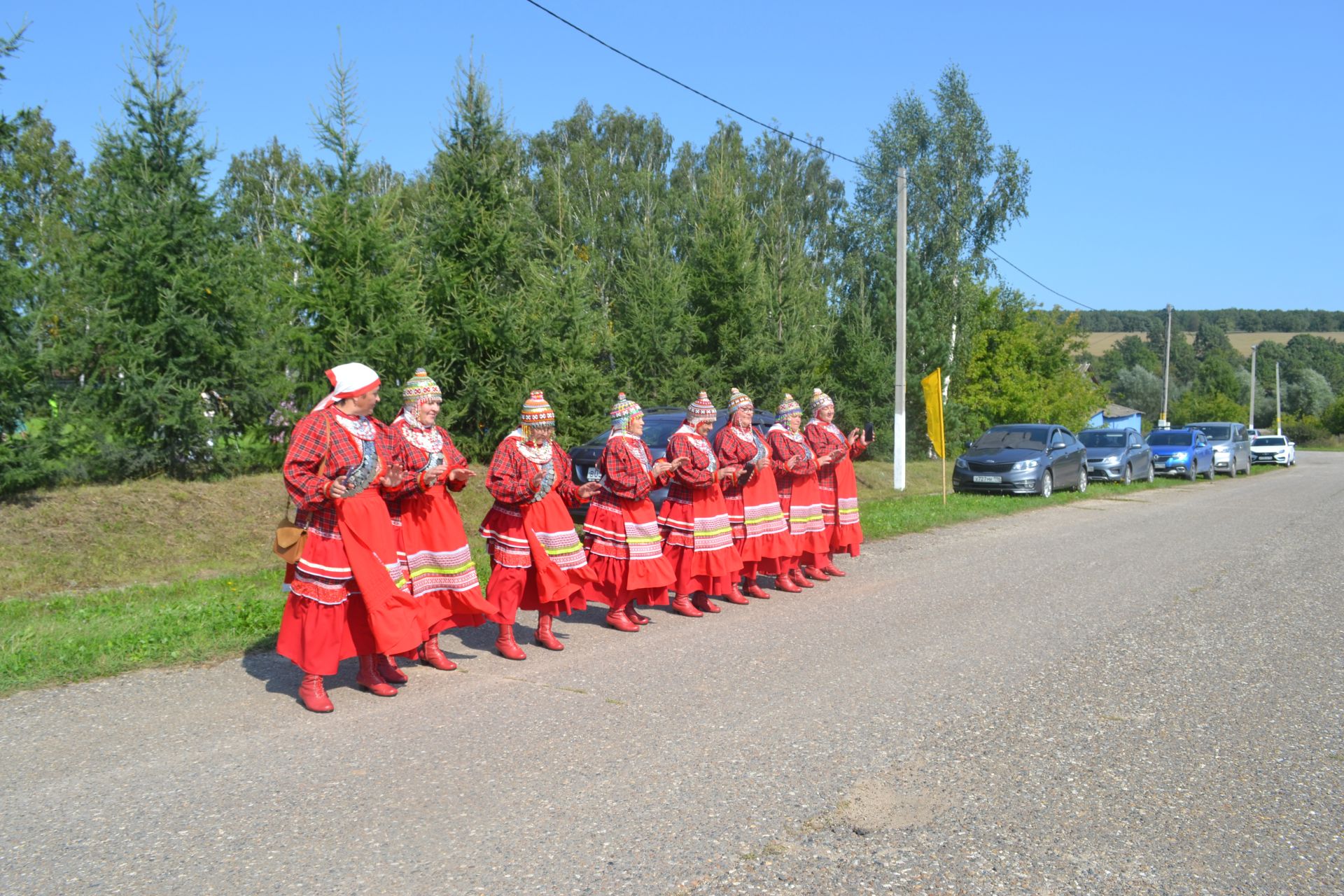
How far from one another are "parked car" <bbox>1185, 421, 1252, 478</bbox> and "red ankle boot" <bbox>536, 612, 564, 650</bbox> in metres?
30.1

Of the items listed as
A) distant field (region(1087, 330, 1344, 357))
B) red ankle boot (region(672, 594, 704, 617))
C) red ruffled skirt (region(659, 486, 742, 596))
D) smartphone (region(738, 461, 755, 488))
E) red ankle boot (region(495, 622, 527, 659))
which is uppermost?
distant field (region(1087, 330, 1344, 357))

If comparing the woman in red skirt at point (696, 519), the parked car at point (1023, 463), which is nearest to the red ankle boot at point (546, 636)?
the woman in red skirt at point (696, 519)

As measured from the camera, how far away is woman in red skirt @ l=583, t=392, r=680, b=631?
8.05m

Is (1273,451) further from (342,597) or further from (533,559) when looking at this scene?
(342,597)

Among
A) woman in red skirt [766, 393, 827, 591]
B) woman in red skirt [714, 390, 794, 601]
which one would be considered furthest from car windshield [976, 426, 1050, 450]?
woman in red skirt [714, 390, 794, 601]

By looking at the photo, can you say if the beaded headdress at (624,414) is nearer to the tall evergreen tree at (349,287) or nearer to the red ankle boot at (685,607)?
the red ankle boot at (685,607)

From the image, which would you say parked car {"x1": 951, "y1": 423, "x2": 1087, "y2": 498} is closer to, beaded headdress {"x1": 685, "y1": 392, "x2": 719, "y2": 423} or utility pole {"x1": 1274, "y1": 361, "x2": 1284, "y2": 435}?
beaded headdress {"x1": 685, "y1": 392, "x2": 719, "y2": 423}

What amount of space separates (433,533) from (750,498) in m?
3.71

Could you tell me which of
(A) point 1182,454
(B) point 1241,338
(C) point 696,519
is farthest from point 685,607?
(B) point 1241,338

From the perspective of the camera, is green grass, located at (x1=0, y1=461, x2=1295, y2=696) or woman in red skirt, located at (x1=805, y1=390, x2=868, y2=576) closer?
green grass, located at (x1=0, y1=461, x2=1295, y2=696)

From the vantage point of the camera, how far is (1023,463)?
21.4 meters

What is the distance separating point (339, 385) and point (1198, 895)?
4.83 metres

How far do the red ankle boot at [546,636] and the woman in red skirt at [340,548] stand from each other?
1.64 m

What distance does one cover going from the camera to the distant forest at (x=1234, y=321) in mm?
135125
